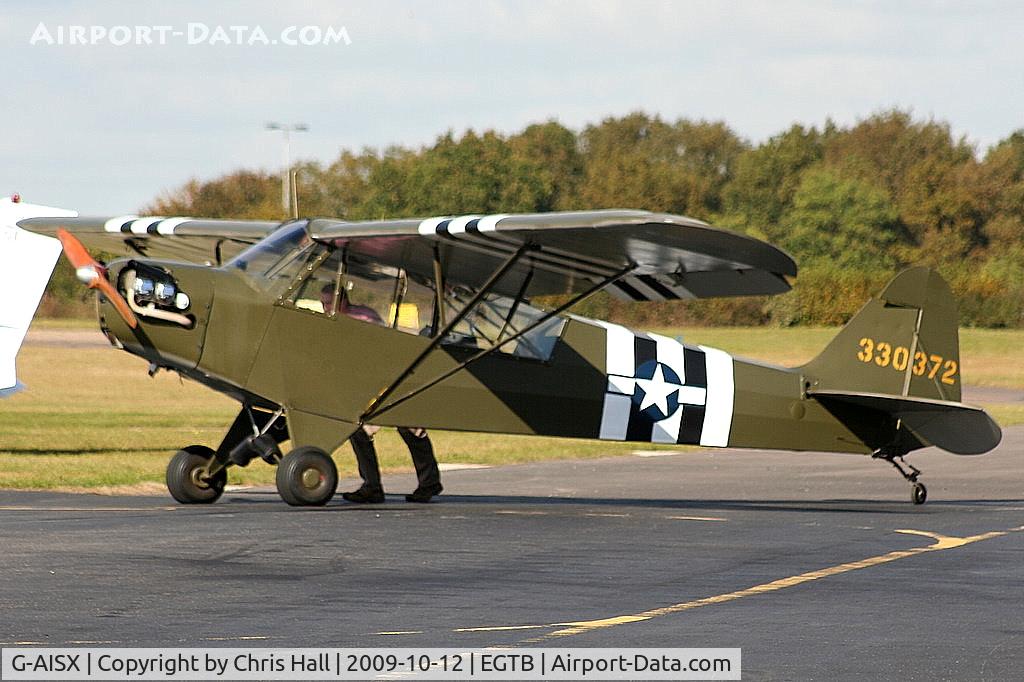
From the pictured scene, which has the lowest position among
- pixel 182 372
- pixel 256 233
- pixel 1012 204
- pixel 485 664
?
pixel 485 664

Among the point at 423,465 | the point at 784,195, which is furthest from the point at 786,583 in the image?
the point at 784,195

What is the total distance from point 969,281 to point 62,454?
54858 millimetres

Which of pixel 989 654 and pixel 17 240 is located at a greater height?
pixel 17 240

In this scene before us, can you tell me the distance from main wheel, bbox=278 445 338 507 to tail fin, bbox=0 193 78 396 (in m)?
8.83

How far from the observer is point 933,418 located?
54.5 ft

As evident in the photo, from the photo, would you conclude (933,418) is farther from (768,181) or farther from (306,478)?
(768,181)

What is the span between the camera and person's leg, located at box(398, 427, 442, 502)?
51.3ft

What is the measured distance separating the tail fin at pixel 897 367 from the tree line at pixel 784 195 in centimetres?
4362

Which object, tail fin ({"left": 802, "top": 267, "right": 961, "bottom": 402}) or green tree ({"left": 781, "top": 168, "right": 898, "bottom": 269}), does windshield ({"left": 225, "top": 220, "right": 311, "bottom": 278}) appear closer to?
tail fin ({"left": 802, "top": 267, "right": 961, "bottom": 402})

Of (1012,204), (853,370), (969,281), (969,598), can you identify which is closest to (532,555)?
(969,598)

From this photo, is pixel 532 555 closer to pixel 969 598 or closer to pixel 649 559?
pixel 649 559

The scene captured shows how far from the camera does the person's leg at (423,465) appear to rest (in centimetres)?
1565

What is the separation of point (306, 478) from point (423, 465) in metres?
1.93

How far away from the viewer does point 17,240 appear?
70.8 ft
